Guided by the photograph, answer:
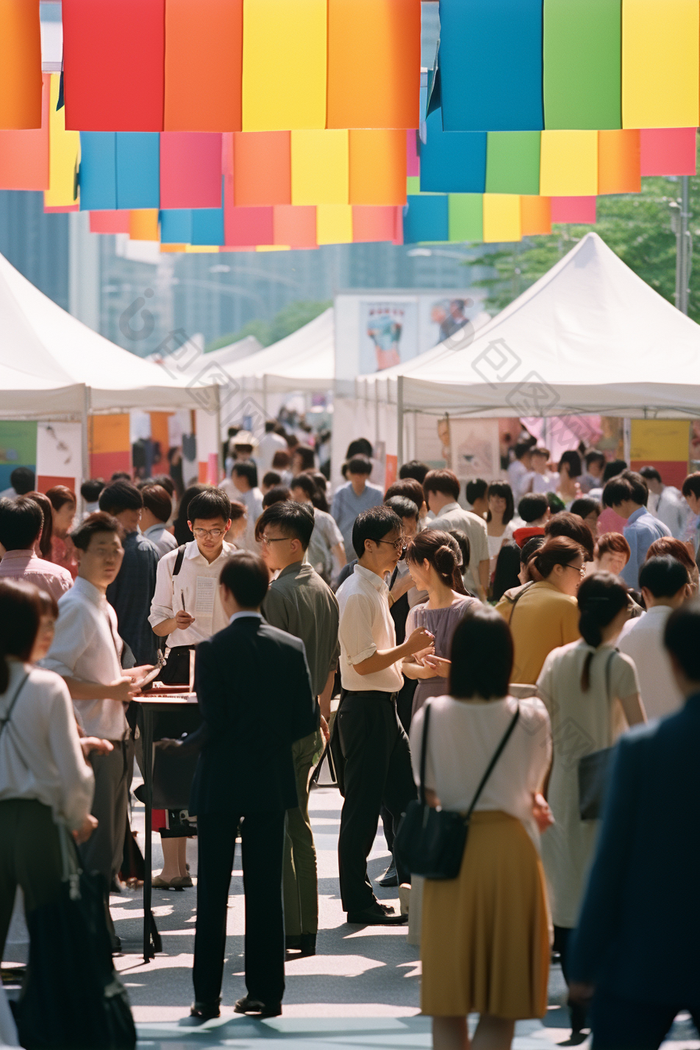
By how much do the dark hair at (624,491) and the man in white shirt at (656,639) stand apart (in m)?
3.63

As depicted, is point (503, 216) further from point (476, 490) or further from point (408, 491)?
point (408, 491)

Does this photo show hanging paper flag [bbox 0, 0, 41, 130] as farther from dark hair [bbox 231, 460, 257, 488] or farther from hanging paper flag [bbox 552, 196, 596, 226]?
dark hair [bbox 231, 460, 257, 488]

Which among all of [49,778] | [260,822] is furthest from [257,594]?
[49,778]

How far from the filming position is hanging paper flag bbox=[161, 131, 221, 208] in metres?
8.49

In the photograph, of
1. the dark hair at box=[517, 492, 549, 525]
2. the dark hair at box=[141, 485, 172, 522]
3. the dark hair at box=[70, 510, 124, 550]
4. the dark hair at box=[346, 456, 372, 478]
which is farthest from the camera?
the dark hair at box=[346, 456, 372, 478]

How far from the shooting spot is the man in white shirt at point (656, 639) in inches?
185

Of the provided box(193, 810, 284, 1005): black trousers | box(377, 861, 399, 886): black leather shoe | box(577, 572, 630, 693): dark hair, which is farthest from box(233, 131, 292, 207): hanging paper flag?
box(193, 810, 284, 1005): black trousers

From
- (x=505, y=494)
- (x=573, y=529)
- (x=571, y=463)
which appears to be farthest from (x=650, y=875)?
(x=571, y=463)

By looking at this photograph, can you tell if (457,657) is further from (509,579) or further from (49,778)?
(509,579)

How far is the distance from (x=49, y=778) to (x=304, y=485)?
287 inches

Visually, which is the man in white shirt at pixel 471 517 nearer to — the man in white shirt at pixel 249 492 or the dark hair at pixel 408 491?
the dark hair at pixel 408 491

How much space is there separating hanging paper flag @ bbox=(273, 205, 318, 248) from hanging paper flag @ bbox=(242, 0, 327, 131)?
4.32 metres

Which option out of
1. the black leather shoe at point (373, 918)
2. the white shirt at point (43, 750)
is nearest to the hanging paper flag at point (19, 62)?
the white shirt at point (43, 750)

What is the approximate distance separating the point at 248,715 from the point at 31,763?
968mm
